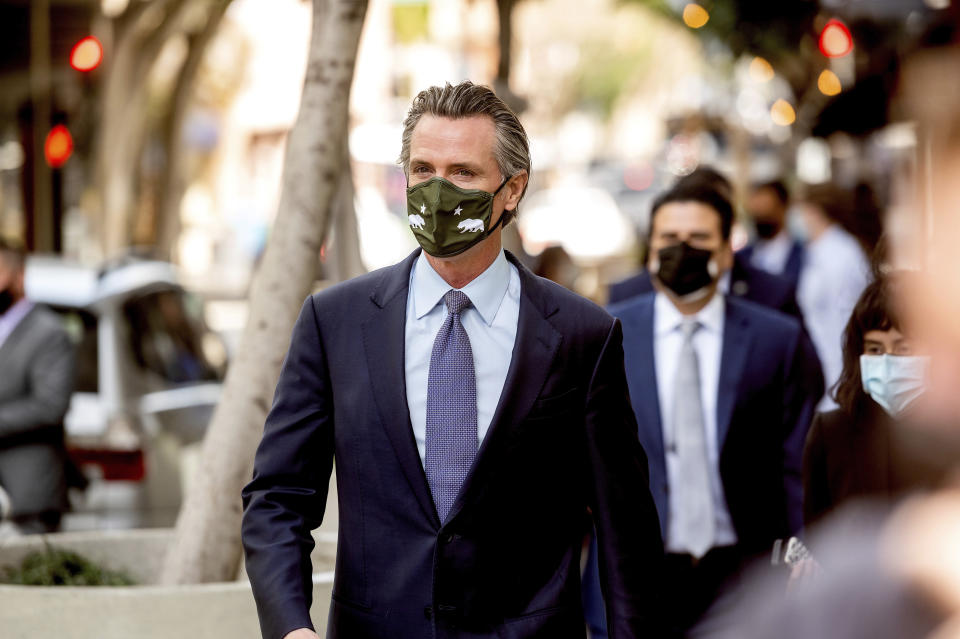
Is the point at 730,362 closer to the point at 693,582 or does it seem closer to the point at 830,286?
the point at 693,582

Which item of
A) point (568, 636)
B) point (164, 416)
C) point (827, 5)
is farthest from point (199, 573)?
point (827, 5)

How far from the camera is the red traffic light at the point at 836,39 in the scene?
1766 centimetres

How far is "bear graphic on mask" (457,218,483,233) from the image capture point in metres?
3.40

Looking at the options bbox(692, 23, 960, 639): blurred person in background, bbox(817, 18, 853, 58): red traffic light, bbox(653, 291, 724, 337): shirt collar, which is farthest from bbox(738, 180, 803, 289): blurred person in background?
bbox(692, 23, 960, 639): blurred person in background

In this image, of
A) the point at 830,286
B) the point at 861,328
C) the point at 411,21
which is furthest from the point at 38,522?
the point at 411,21

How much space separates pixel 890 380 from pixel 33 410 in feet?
14.4

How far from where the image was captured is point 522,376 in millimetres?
3328

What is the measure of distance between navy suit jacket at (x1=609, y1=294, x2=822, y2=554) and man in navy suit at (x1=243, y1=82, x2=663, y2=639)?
153 centimetres

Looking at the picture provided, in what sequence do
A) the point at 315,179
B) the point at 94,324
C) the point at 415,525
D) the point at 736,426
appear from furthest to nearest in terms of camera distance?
the point at 94,324 → the point at 315,179 → the point at 736,426 → the point at 415,525

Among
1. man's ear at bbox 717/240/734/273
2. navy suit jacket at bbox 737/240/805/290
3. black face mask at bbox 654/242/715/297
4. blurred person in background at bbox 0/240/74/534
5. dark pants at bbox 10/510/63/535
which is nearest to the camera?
black face mask at bbox 654/242/715/297

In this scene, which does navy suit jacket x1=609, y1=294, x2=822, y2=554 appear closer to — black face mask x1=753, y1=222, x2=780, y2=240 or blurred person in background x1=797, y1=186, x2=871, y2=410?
blurred person in background x1=797, y1=186, x2=871, y2=410

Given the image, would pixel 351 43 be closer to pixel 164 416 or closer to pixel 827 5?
pixel 164 416

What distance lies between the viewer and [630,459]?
3455 millimetres

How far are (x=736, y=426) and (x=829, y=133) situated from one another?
1513 centimetres
